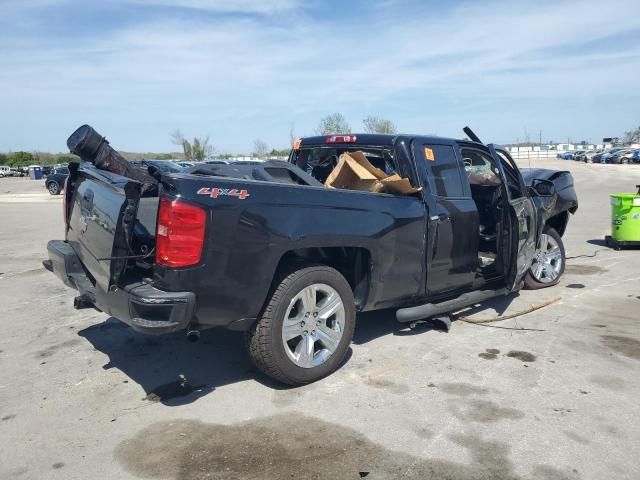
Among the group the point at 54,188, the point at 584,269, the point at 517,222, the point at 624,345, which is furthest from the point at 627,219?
the point at 54,188

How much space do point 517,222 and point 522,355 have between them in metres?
1.43

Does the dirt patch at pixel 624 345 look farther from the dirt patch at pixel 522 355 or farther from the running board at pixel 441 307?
the running board at pixel 441 307

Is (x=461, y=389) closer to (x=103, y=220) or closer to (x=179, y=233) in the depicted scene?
(x=179, y=233)

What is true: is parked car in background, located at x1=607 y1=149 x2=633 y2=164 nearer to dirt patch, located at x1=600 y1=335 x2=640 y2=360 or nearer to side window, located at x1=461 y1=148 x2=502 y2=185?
side window, located at x1=461 y1=148 x2=502 y2=185

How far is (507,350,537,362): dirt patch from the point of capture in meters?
4.73

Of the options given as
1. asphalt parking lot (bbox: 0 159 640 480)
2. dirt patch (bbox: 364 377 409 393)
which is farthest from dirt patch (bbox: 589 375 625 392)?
dirt patch (bbox: 364 377 409 393)

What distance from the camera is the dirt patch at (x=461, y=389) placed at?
410cm

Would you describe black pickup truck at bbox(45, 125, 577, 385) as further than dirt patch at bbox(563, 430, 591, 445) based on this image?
Yes

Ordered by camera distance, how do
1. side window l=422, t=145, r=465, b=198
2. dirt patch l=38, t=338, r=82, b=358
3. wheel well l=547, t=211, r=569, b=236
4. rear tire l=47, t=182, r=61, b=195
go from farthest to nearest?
rear tire l=47, t=182, r=61, b=195, wheel well l=547, t=211, r=569, b=236, side window l=422, t=145, r=465, b=198, dirt patch l=38, t=338, r=82, b=358

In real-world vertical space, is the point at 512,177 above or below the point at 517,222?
above

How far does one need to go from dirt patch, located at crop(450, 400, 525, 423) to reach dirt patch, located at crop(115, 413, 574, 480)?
277 mm

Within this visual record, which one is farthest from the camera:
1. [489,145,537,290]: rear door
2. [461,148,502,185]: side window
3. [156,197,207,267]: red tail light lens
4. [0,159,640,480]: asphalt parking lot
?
[461,148,502,185]: side window

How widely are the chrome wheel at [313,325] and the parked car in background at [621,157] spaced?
59810mm

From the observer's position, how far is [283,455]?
330cm
